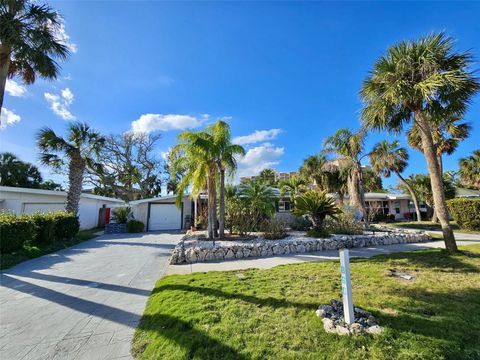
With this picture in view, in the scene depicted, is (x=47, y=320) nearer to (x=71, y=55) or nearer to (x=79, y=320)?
(x=79, y=320)

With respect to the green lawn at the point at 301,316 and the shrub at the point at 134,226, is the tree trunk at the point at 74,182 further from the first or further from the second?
the green lawn at the point at 301,316

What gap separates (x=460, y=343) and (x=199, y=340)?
117 inches

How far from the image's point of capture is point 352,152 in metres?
13.7

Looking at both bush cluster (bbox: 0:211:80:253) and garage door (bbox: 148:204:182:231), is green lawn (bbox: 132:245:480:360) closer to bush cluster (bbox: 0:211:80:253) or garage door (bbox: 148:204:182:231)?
bush cluster (bbox: 0:211:80:253)

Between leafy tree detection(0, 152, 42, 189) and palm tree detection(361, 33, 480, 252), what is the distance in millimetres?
28178

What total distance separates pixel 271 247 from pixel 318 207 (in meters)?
3.13

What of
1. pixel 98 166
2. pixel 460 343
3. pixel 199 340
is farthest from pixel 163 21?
pixel 98 166

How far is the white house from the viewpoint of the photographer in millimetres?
15477

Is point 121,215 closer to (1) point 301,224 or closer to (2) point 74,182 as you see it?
(2) point 74,182

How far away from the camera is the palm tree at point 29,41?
7293 millimetres

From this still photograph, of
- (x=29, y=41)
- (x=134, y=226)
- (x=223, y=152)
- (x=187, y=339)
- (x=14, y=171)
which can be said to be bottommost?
(x=187, y=339)

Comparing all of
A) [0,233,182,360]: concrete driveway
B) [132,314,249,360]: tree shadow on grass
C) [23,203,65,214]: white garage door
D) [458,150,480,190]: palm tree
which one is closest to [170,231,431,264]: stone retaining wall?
[0,233,182,360]: concrete driveway

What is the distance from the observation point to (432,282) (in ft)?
14.6

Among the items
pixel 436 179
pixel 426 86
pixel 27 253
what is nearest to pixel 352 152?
pixel 436 179
